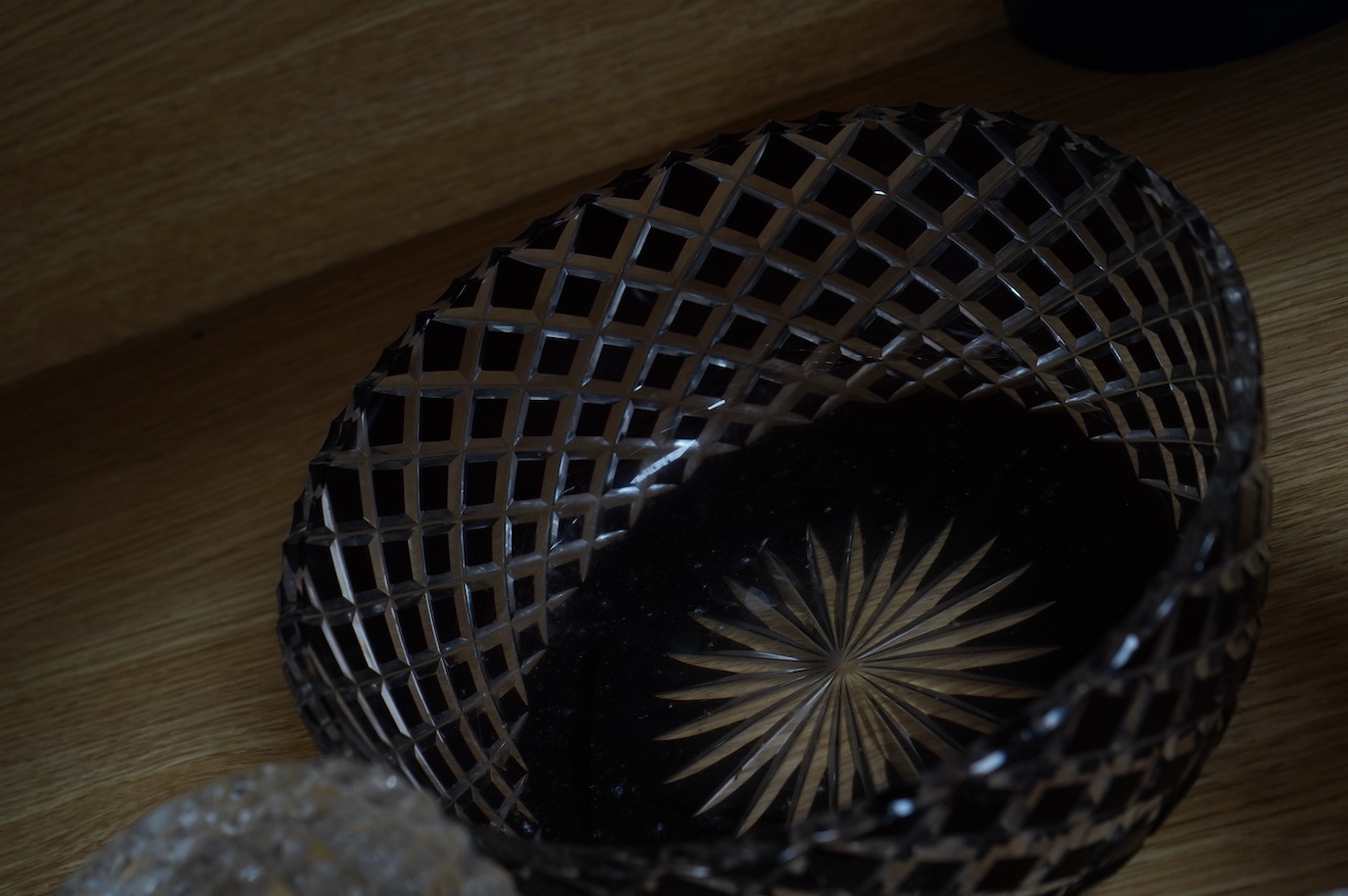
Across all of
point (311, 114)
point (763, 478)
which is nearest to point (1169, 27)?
point (763, 478)

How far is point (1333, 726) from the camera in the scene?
0.34 metres

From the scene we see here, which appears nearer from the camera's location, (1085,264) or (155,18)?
(1085,264)

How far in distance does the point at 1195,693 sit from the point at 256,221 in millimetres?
456

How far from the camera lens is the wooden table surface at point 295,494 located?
344 millimetres

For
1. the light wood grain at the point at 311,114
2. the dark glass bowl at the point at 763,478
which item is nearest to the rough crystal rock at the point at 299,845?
the dark glass bowl at the point at 763,478

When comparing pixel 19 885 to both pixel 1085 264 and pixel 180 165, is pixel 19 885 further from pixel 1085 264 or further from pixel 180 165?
pixel 1085 264

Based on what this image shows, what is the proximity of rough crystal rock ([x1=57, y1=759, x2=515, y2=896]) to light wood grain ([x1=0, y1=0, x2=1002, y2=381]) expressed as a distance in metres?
0.35

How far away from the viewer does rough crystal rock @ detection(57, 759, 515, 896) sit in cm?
26

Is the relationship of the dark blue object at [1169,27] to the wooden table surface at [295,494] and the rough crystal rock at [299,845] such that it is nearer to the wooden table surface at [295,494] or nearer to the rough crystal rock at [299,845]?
the wooden table surface at [295,494]

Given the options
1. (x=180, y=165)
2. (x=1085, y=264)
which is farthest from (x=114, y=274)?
(x=1085, y=264)

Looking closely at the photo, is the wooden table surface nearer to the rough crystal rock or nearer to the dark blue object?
the dark blue object

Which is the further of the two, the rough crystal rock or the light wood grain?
the light wood grain

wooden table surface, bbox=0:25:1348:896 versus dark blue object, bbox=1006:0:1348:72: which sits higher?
dark blue object, bbox=1006:0:1348:72

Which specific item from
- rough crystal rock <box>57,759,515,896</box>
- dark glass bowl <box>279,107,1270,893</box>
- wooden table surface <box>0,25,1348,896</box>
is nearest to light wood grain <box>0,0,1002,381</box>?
wooden table surface <box>0,25,1348,896</box>
